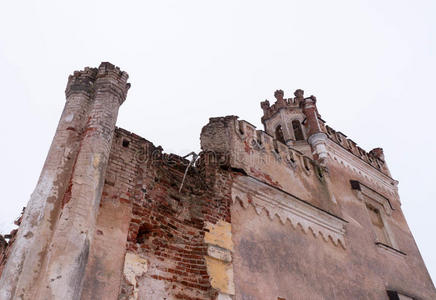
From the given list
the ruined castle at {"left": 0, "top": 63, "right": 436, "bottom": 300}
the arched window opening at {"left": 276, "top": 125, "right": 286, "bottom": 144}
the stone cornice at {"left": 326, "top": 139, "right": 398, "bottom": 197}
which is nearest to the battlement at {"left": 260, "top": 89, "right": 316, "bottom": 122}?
the arched window opening at {"left": 276, "top": 125, "right": 286, "bottom": 144}

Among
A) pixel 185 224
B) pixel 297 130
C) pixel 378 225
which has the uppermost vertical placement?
pixel 297 130

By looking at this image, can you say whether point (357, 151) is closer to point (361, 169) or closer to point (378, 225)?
point (361, 169)

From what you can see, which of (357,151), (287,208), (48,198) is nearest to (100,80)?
(48,198)

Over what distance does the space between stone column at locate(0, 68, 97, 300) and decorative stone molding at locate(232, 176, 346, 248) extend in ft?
9.67

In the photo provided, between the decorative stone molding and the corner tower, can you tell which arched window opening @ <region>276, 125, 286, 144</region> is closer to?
the corner tower

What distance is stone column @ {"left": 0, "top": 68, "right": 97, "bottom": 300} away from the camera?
3.92 meters

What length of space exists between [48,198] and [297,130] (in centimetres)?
964

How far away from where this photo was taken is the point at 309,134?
35.7 feet

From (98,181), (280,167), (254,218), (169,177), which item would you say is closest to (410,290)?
(280,167)

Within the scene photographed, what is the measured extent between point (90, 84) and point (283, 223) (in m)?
4.36

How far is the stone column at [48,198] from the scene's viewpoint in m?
3.92

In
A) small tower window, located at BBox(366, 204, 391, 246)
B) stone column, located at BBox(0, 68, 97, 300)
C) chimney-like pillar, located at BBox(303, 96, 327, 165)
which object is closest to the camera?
stone column, located at BBox(0, 68, 97, 300)

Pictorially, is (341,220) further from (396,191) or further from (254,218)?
(396,191)

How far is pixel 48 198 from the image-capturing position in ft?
14.9
